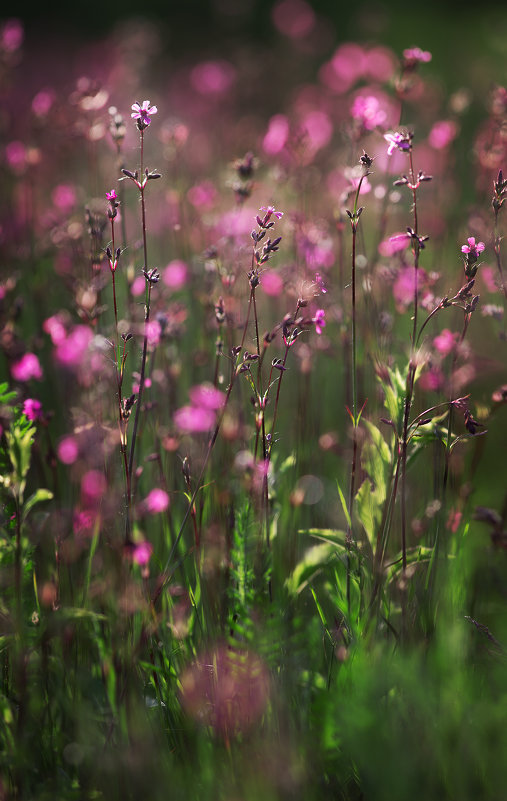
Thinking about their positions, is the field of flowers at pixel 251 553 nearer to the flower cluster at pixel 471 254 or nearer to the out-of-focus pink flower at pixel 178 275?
the flower cluster at pixel 471 254

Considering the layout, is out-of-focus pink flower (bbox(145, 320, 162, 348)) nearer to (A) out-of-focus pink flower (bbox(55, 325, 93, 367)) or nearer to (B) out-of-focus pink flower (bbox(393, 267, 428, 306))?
(A) out-of-focus pink flower (bbox(55, 325, 93, 367))

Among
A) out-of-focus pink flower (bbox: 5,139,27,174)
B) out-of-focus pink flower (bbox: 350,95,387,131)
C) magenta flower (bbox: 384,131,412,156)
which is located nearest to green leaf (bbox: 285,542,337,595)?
magenta flower (bbox: 384,131,412,156)

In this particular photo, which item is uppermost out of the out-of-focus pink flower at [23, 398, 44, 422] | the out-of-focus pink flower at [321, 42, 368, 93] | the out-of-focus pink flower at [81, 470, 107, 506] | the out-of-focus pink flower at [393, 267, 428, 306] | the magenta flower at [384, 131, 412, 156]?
the out-of-focus pink flower at [321, 42, 368, 93]

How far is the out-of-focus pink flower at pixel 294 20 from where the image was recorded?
5.28 m

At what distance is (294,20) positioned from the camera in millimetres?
5430

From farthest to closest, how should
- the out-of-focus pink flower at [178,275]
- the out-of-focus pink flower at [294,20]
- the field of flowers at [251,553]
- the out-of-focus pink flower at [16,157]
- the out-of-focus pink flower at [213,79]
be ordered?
the out-of-focus pink flower at [294,20] < the out-of-focus pink flower at [213,79] < the out-of-focus pink flower at [16,157] < the out-of-focus pink flower at [178,275] < the field of flowers at [251,553]

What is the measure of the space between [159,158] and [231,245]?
275 cm

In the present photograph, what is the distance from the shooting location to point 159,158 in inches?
184

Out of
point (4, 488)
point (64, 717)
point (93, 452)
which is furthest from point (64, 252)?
point (64, 717)

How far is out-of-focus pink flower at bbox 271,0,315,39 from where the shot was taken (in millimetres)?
5283

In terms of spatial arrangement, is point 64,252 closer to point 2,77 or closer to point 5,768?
point 2,77

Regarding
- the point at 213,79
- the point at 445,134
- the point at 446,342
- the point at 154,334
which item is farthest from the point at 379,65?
the point at 154,334

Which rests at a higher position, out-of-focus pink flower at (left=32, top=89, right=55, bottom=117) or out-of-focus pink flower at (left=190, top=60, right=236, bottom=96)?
out-of-focus pink flower at (left=190, top=60, right=236, bottom=96)

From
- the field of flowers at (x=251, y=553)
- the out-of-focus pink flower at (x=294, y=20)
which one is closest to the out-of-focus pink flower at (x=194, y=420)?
the field of flowers at (x=251, y=553)
